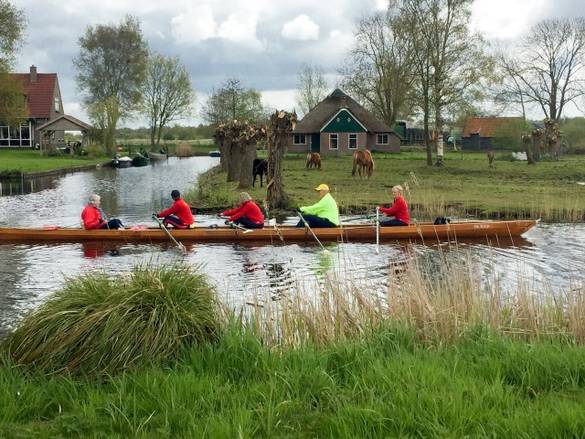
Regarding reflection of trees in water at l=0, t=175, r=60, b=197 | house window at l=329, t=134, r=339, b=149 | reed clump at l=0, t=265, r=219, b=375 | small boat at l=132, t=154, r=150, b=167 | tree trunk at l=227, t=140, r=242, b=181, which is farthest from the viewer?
house window at l=329, t=134, r=339, b=149

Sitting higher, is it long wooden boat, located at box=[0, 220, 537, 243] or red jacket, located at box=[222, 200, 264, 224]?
red jacket, located at box=[222, 200, 264, 224]

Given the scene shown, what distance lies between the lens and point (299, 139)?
59.2 m

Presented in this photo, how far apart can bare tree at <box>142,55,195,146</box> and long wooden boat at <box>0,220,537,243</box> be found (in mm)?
61925

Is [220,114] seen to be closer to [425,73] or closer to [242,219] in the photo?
[425,73]

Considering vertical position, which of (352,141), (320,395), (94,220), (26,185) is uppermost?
(352,141)

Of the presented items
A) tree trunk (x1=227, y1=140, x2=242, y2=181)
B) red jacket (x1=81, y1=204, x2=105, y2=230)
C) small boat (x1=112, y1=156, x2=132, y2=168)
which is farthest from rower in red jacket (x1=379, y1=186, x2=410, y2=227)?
small boat (x1=112, y1=156, x2=132, y2=168)

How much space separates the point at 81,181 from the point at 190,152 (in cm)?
4538

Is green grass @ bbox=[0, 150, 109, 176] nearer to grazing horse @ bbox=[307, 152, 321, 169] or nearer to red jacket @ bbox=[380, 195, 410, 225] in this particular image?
grazing horse @ bbox=[307, 152, 321, 169]

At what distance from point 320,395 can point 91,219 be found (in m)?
12.2

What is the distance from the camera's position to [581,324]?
6.53 meters

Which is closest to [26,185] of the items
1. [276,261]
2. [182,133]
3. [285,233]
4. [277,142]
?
[277,142]

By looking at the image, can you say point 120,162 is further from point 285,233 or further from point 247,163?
point 285,233

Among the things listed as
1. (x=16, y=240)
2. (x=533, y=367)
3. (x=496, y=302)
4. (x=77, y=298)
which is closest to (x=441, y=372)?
(x=533, y=367)

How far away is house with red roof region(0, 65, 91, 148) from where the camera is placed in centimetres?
5919
